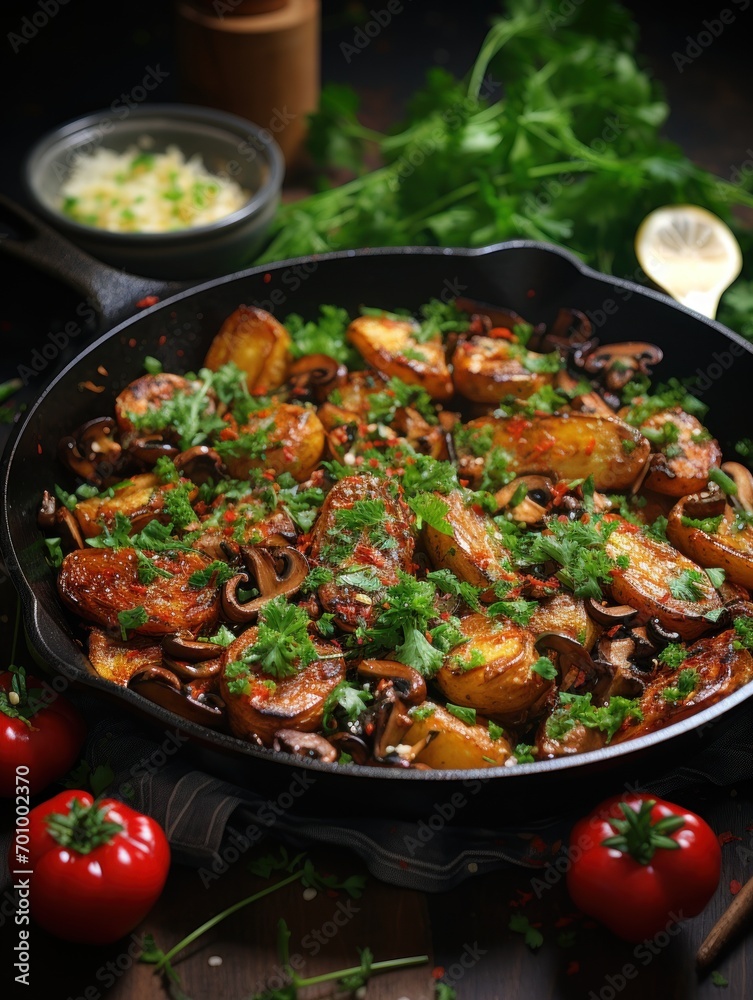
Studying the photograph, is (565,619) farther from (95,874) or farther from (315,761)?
(95,874)

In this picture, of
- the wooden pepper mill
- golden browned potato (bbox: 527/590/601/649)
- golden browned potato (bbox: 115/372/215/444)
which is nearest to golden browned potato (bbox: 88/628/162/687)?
golden browned potato (bbox: 115/372/215/444)

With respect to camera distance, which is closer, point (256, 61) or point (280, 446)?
point (280, 446)

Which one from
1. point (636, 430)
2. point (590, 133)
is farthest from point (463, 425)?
point (590, 133)

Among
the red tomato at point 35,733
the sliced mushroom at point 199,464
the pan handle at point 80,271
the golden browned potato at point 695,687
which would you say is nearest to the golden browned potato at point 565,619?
the golden browned potato at point 695,687

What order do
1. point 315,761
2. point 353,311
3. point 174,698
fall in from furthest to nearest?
point 353,311 < point 174,698 < point 315,761

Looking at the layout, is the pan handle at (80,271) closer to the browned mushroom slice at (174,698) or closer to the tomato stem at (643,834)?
the browned mushroom slice at (174,698)
